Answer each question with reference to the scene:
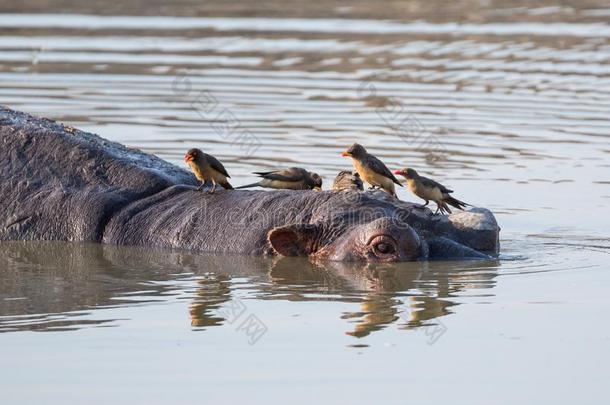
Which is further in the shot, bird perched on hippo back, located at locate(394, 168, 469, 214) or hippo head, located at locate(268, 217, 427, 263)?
bird perched on hippo back, located at locate(394, 168, 469, 214)

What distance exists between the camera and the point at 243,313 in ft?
30.5

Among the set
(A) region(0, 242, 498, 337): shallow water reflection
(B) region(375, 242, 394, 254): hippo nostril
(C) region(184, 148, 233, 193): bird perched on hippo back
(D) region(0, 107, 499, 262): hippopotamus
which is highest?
(C) region(184, 148, 233, 193): bird perched on hippo back

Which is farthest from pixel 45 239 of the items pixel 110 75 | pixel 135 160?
pixel 110 75

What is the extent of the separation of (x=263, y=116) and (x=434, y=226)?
292 inches

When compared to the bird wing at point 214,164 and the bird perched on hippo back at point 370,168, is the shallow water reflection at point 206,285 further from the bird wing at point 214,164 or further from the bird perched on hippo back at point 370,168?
the bird perched on hippo back at point 370,168

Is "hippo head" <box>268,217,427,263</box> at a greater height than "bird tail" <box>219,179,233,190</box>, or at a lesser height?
lesser

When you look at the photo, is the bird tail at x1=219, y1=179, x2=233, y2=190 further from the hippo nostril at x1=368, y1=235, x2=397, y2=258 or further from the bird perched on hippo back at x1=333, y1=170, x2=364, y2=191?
the hippo nostril at x1=368, y1=235, x2=397, y2=258

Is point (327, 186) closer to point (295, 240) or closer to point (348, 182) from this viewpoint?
point (348, 182)

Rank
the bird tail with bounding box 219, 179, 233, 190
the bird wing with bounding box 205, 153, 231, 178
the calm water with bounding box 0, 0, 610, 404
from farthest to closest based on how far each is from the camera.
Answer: the bird tail with bounding box 219, 179, 233, 190 < the bird wing with bounding box 205, 153, 231, 178 < the calm water with bounding box 0, 0, 610, 404

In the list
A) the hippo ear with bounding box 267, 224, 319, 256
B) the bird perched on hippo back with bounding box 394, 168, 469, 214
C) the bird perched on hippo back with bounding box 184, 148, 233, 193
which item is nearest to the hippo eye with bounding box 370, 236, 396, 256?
the hippo ear with bounding box 267, 224, 319, 256

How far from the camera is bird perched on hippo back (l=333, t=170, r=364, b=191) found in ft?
37.5

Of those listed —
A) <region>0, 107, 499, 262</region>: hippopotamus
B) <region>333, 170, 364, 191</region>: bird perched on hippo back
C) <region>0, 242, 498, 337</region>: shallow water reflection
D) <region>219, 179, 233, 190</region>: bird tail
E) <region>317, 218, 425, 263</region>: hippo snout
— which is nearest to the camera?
<region>0, 242, 498, 337</region>: shallow water reflection

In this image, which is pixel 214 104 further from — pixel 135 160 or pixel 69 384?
pixel 69 384

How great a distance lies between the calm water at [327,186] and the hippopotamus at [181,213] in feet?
0.68
